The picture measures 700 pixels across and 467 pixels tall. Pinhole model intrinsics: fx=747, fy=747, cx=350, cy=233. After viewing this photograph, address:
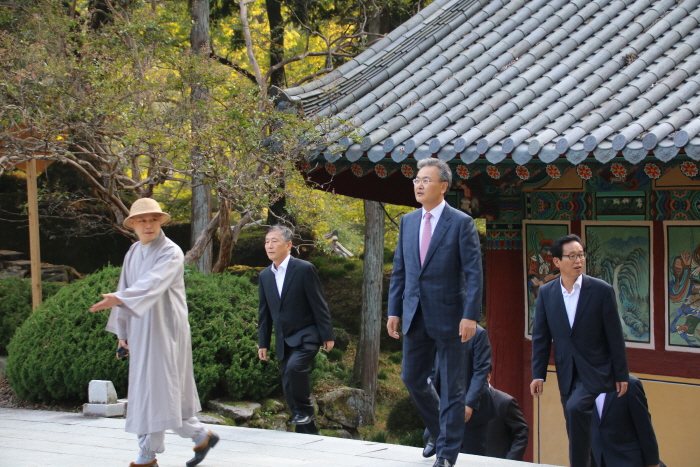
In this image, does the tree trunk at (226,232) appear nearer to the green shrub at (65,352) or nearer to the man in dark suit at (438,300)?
the green shrub at (65,352)

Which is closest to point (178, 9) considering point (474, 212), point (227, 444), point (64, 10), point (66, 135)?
point (64, 10)

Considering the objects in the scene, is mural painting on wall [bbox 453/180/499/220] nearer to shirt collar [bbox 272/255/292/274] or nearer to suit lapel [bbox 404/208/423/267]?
shirt collar [bbox 272/255/292/274]

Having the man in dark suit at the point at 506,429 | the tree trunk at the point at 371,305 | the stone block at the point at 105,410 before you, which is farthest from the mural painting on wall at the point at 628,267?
the tree trunk at the point at 371,305

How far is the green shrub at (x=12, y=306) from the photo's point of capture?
10078mm

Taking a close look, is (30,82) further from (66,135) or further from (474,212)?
(474,212)

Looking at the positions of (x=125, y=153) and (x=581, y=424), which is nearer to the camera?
(x=581, y=424)

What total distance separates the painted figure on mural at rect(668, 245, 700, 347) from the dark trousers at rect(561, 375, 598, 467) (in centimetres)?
196

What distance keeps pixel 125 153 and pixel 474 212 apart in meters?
5.03

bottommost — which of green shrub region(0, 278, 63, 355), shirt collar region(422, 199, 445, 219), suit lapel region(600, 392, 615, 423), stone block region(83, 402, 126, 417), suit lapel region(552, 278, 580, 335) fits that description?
stone block region(83, 402, 126, 417)

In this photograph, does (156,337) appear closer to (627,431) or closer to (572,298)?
(572,298)

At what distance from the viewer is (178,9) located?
48.5ft

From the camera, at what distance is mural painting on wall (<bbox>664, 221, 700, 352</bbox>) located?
253 inches

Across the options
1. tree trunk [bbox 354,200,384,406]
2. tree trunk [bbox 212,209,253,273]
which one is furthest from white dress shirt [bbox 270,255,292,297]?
tree trunk [bbox 354,200,384,406]

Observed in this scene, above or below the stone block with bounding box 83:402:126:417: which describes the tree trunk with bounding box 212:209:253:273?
above
